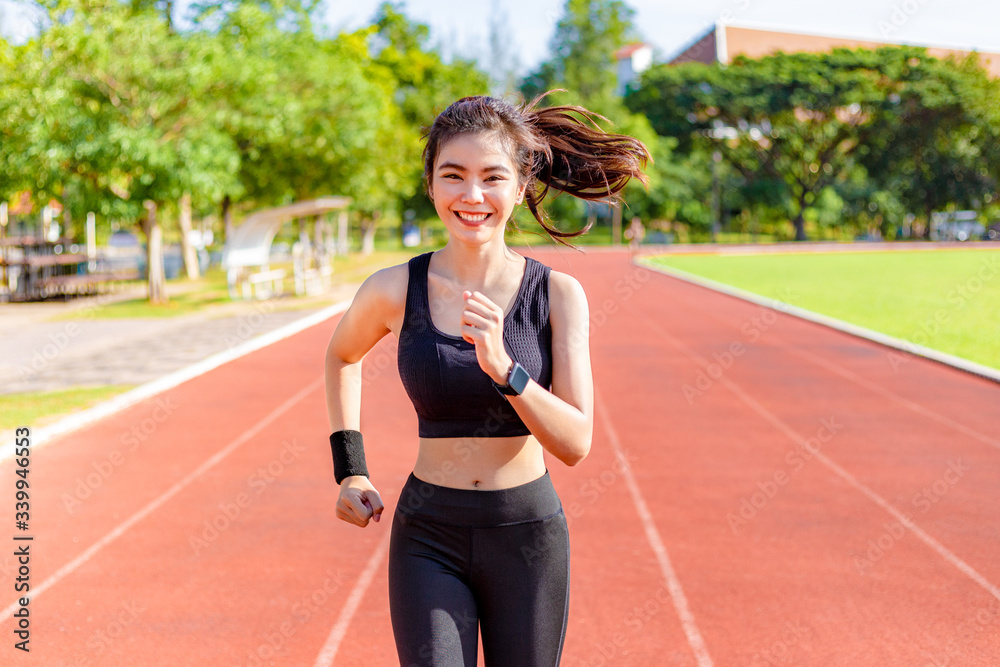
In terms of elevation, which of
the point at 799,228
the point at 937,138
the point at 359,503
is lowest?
the point at 359,503

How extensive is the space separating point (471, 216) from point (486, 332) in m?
0.43

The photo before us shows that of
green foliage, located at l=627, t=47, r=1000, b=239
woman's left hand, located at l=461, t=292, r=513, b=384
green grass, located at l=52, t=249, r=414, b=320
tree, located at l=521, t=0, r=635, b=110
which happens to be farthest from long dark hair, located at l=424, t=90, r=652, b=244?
tree, located at l=521, t=0, r=635, b=110

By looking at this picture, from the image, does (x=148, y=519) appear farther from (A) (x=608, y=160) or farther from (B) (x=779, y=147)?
(B) (x=779, y=147)

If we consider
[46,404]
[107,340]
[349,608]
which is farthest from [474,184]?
[107,340]

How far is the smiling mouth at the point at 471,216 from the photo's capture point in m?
2.26

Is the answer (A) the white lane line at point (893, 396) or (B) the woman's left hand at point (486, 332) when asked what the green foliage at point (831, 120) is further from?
(B) the woman's left hand at point (486, 332)

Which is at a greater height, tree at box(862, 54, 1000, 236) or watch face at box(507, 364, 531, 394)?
tree at box(862, 54, 1000, 236)

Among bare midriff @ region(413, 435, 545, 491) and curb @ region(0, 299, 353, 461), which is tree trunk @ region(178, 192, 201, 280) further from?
bare midriff @ region(413, 435, 545, 491)

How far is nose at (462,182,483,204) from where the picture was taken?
2.21m

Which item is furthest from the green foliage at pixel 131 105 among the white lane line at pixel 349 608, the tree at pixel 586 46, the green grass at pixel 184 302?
the tree at pixel 586 46

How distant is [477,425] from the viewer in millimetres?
2270

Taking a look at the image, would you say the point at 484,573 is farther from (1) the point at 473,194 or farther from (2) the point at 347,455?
(1) the point at 473,194

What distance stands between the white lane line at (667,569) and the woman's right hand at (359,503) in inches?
87.8

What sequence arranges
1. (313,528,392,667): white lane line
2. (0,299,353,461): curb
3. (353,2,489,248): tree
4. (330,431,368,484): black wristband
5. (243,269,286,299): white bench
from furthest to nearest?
(353,2,489,248): tree < (243,269,286,299): white bench < (0,299,353,461): curb < (313,528,392,667): white lane line < (330,431,368,484): black wristband
